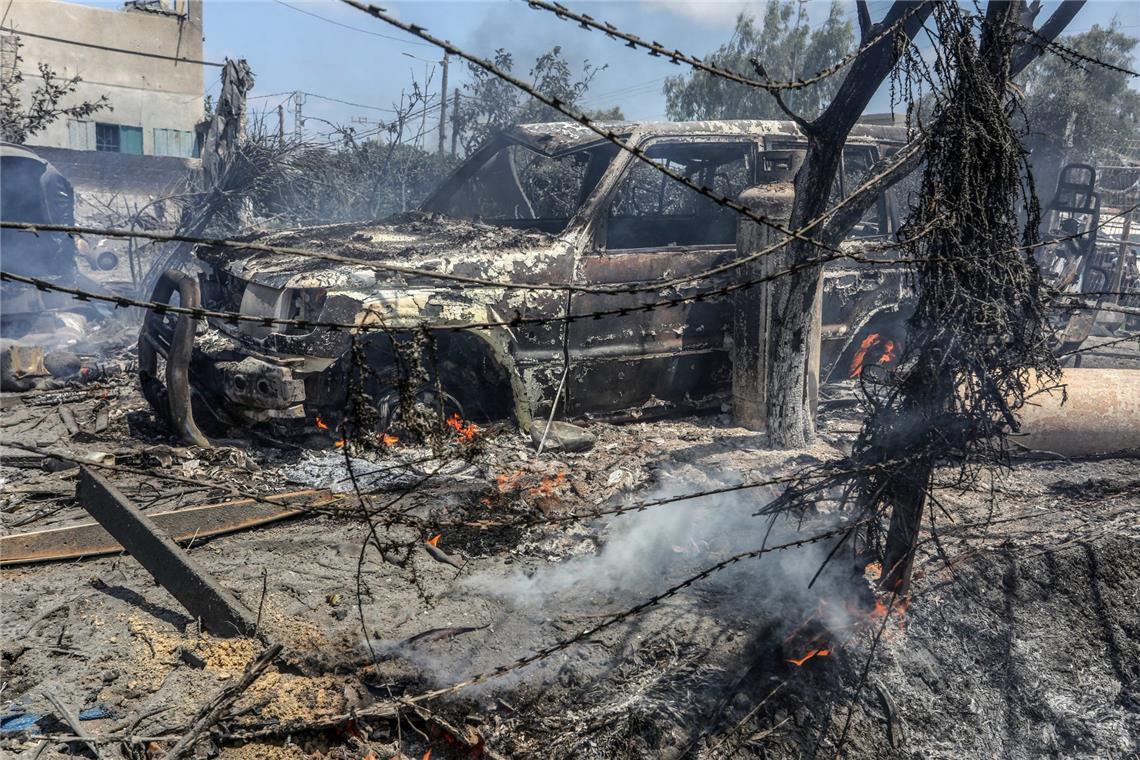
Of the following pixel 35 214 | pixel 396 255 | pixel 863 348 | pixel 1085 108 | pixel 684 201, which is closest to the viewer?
pixel 396 255

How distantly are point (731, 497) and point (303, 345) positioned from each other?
262 centimetres

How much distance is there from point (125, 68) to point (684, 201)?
968 inches

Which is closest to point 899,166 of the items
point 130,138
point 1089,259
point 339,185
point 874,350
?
point 874,350

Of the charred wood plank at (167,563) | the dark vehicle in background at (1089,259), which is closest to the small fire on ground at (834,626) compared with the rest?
the charred wood plank at (167,563)

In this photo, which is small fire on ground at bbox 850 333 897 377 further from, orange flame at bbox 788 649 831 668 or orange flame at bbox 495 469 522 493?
orange flame at bbox 788 649 831 668

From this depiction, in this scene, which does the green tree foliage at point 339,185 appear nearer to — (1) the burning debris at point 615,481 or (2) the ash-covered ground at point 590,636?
(1) the burning debris at point 615,481

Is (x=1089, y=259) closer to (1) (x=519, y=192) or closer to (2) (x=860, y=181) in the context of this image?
(2) (x=860, y=181)

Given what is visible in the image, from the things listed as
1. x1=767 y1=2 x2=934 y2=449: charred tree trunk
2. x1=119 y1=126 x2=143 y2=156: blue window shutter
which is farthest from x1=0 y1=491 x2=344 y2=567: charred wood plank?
x1=119 y1=126 x2=143 y2=156: blue window shutter

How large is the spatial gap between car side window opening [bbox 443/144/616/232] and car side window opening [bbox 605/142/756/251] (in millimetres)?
469

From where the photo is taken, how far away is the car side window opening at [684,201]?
6336 millimetres

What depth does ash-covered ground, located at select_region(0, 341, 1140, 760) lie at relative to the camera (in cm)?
287

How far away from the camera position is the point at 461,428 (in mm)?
5227

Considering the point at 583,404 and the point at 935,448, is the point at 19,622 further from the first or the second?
the point at 935,448

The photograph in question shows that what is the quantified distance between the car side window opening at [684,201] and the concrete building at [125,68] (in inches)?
851
